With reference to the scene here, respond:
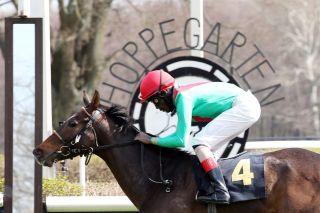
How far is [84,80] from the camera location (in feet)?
63.8

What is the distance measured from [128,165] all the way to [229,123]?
82cm

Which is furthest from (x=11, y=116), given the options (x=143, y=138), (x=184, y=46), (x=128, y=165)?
(x=184, y=46)

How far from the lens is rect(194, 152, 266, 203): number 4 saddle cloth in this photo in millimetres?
6156

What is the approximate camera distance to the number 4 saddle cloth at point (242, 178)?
6.16 m

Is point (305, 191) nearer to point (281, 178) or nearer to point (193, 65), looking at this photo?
point (281, 178)

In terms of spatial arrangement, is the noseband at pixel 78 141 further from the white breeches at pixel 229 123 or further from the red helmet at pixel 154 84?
the white breeches at pixel 229 123

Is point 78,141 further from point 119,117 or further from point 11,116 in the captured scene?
point 11,116

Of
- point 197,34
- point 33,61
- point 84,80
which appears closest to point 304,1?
point 84,80

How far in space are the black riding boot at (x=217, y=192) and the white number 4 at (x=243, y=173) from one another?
0.39 ft

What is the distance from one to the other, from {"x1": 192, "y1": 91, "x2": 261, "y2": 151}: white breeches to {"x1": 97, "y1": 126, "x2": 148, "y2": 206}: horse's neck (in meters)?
0.48

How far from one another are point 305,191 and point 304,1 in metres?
25.1

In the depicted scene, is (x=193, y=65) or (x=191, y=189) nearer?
(x=191, y=189)

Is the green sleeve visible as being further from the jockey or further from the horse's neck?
the horse's neck

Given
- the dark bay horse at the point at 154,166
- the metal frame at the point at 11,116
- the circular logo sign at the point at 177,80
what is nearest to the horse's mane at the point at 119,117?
the dark bay horse at the point at 154,166
